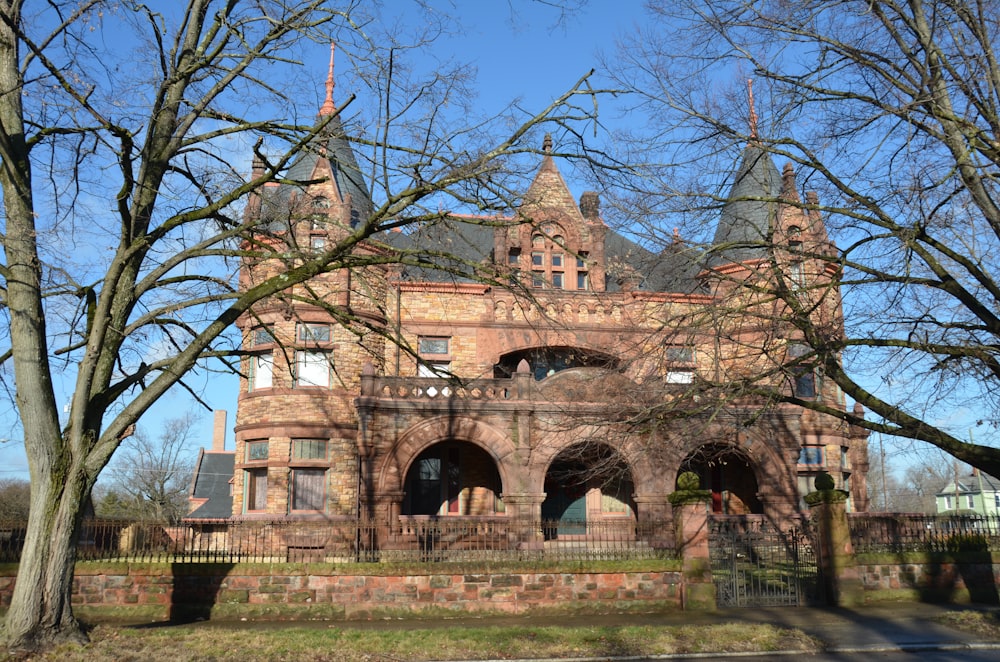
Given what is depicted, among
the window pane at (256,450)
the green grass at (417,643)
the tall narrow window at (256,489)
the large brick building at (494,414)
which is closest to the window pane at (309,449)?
the large brick building at (494,414)

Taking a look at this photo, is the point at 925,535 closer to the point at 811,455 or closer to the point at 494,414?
the point at 811,455

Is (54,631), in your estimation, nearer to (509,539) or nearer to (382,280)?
(382,280)

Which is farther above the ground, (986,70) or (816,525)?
(986,70)

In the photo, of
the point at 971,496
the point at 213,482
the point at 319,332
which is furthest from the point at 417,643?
the point at 971,496

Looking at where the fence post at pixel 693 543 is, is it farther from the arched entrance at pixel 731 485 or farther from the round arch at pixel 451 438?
the arched entrance at pixel 731 485

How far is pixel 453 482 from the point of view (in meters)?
23.1

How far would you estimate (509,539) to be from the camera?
1956cm

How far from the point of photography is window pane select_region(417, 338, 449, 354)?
24141mm

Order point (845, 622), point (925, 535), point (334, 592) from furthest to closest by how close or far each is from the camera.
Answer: point (925, 535) < point (334, 592) < point (845, 622)

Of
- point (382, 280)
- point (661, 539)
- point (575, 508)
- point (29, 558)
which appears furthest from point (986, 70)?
point (575, 508)

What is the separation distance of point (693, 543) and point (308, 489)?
11084mm

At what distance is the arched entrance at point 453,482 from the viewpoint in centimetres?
2281

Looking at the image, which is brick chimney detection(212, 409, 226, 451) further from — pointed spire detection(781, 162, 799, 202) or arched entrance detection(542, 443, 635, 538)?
pointed spire detection(781, 162, 799, 202)

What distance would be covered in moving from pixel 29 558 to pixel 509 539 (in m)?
11.9
